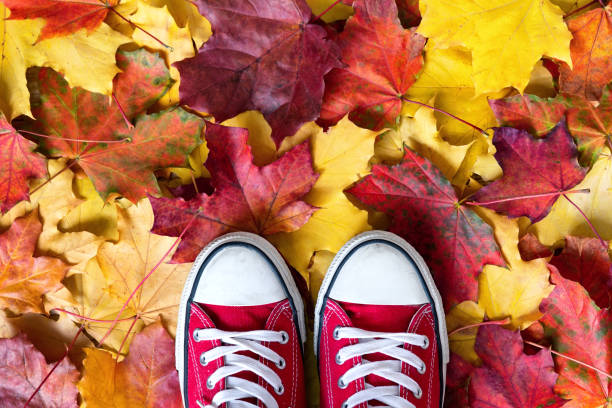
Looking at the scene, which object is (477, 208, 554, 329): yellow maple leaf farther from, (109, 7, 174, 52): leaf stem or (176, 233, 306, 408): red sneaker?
(109, 7, 174, 52): leaf stem

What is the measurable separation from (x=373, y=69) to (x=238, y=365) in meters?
0.68

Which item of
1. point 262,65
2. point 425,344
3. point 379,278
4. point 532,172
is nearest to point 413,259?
point 379,278

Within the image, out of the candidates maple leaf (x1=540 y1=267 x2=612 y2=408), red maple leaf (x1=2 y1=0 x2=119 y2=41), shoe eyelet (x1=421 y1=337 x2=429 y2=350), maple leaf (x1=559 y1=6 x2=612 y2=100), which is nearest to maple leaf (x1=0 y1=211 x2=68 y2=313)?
red maple leaf (x1=2 y1=0 x2=119 y2=41)

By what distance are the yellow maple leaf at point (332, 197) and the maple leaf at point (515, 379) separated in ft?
1.27

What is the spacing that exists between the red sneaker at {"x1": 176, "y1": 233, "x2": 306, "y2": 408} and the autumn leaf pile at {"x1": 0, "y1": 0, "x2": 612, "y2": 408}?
0.18 ft

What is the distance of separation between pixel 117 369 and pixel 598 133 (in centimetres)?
114

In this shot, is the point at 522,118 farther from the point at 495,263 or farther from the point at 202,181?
the point at 202,181

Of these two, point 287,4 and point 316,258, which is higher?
point 287,4

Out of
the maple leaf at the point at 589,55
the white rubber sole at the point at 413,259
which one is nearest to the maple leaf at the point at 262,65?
the white rubber sole at the point at 413,259

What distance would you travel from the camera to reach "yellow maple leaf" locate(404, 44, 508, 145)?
1.04 meters

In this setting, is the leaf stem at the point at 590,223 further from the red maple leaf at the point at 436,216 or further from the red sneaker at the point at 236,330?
the red sneaker at the point at 236,330

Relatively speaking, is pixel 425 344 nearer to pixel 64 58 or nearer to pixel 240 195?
pixel 240 195

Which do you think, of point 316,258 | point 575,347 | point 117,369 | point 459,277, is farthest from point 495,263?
point 117,369

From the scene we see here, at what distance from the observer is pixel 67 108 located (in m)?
1.06
